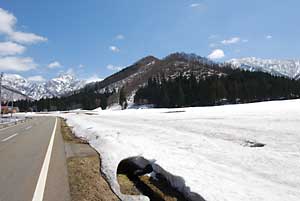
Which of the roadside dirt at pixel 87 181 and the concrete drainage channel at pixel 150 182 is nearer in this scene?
the concrete drainage channel at pixel 150 182

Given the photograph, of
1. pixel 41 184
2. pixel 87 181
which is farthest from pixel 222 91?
pixel 41 184

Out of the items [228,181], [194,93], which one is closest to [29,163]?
[228,181]

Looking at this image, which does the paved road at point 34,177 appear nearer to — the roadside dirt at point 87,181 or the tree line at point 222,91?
the roadside dirt at point 87,181

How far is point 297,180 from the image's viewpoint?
5.88m

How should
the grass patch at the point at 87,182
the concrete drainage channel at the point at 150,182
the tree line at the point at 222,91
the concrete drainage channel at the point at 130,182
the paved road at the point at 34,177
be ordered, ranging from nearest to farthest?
the concrete drainage channel at the point at 150,182 < the concrete drainage channel at the point at 130,182 < the grass patch at the point at 87,182 < the paved road at the point at 34,177 < the tree line at the point at 222,91

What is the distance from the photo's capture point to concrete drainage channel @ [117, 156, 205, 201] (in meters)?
5.55

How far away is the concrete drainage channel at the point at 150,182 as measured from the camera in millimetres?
5547

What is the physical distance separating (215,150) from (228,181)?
3.92 m

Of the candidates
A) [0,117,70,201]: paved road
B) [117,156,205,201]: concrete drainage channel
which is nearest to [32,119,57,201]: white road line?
[0,117,70,201]: paved road

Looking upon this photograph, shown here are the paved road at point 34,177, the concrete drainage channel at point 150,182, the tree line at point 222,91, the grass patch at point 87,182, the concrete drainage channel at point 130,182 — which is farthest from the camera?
the tree line at point 222,91

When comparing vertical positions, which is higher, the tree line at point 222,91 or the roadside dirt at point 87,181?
the tree line at point 222,91

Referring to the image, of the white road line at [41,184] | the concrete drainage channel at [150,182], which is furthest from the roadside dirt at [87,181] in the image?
the white road line at [41,184]

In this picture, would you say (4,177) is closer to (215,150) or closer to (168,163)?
(168,163)

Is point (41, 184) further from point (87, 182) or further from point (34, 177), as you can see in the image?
point (87, 182)
